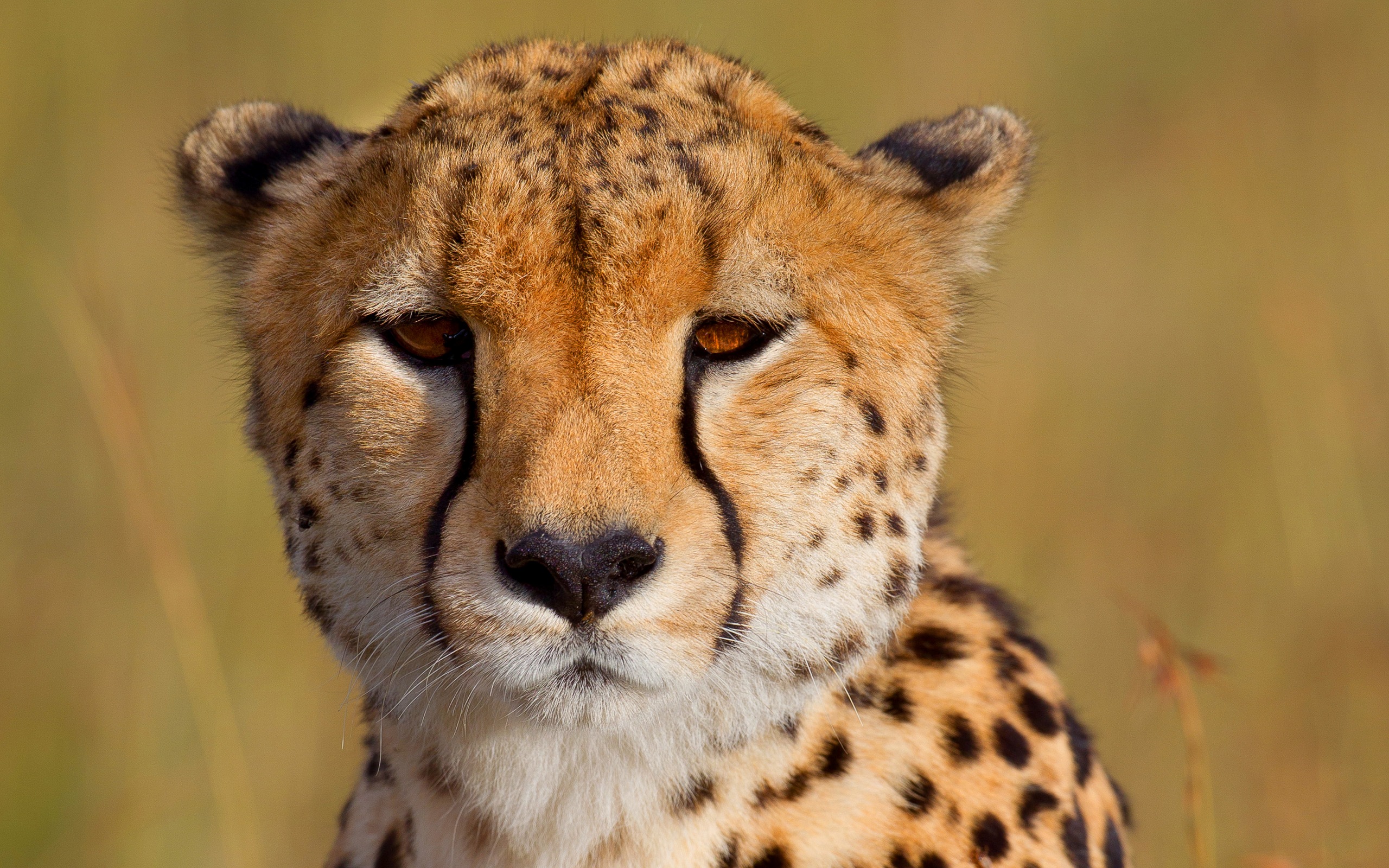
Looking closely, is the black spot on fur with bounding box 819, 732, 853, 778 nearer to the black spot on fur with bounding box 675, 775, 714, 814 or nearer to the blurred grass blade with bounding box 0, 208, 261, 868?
the black spot on fur with bounding box 675, 775, 714, 814

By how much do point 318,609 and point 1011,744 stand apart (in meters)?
0.86

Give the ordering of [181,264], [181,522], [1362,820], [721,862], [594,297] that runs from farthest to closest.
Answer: [181,264], [181,522], [1362,820], [721,862], [594,297]

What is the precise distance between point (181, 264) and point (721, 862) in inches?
146

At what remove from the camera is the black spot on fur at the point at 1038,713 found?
203 centimetres

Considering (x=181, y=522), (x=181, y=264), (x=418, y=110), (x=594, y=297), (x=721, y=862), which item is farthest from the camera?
(x=181, y=264)

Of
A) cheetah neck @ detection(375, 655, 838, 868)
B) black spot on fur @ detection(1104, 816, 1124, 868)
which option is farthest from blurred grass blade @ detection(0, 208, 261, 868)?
black spot on fur @ detection(1104, 816, 1124, 868)

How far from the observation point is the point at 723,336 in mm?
1767

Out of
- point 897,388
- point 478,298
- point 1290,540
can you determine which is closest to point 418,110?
point 478,298

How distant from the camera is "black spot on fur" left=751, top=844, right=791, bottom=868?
1.84 m

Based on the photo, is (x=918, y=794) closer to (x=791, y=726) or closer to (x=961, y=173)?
(x=791, y=726)

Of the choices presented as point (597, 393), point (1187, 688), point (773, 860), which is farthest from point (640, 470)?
point (1187, 688)

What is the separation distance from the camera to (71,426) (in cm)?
421

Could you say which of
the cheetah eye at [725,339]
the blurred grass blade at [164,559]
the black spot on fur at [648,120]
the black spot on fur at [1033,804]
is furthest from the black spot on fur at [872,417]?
the blurred grass blade at [164,559]

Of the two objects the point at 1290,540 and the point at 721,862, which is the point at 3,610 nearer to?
the point at 721,862
